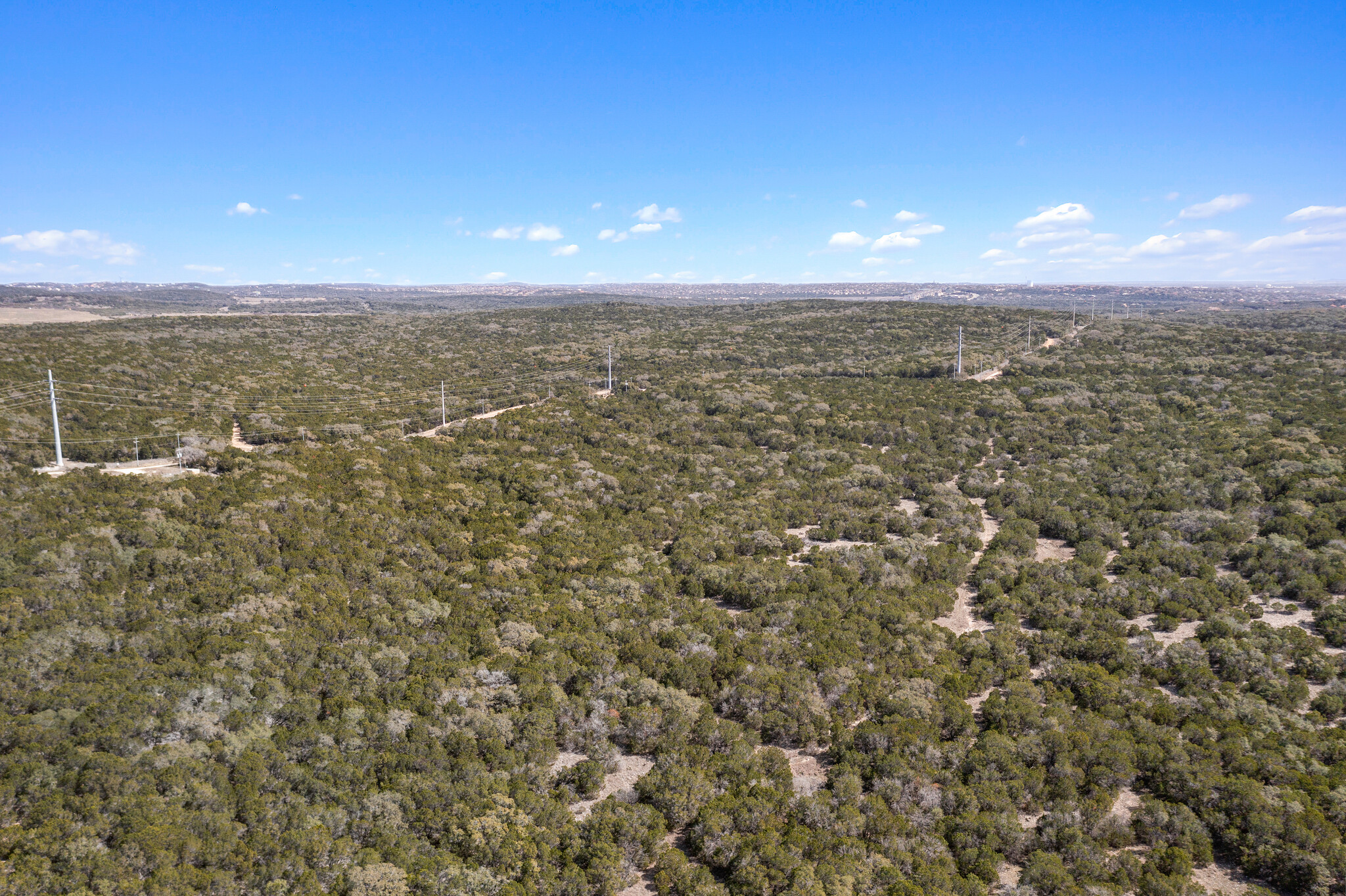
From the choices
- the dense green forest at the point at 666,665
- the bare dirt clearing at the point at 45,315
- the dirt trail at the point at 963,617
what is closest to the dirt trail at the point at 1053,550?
the dense green forest at the point at 666,665

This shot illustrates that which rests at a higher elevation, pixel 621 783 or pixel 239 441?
pixel 239 441

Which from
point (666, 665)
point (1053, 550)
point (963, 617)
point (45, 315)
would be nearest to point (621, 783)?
point (666, 665)

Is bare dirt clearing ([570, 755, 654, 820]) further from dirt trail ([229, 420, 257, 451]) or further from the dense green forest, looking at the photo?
dirt trail ([229, 420, 257, 451])

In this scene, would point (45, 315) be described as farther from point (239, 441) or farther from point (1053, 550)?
point (1053, 550)

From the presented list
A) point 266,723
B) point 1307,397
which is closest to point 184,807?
point 266,723

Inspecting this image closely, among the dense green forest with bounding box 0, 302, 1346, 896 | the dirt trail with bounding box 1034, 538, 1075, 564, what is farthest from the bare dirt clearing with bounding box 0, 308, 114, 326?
the dirt trail with bounding box 1034, 538, 1075, 564

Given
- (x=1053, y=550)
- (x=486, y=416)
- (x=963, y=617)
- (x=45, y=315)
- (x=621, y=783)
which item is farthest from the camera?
(x=45, y=315)

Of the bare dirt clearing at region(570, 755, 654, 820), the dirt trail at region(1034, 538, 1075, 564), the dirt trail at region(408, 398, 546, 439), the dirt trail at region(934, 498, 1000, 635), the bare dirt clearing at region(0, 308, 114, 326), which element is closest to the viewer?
the bare dirt clearing at region(570, 755, 654, 820)

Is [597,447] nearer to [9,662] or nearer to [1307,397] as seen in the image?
[9,662]
